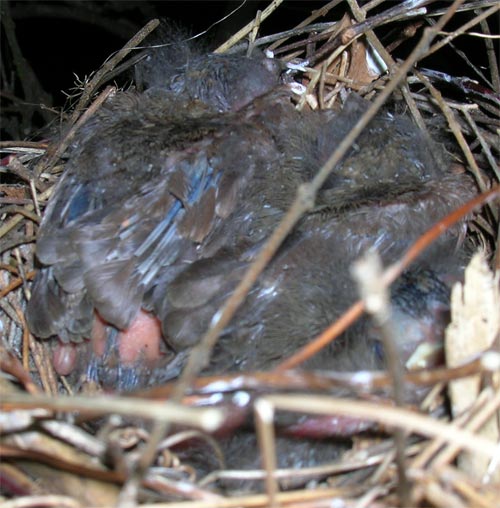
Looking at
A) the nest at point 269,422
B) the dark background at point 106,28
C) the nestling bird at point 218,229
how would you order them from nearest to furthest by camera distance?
the nest at point 269,422 → the nestling bird at point 218,229 → the dark background at point 106,28

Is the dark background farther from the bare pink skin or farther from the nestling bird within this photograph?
the bare pink skin

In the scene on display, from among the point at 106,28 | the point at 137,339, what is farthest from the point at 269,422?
the point at 106,28

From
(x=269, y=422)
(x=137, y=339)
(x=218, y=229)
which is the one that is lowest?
(x=137, y=339)

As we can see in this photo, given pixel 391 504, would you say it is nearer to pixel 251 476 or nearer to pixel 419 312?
Answer: pixel 251 476

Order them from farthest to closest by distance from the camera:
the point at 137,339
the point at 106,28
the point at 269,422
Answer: the point at 106,28, the point at 137,339, the point at 269,422

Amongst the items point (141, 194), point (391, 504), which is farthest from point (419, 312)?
point (141, 194)

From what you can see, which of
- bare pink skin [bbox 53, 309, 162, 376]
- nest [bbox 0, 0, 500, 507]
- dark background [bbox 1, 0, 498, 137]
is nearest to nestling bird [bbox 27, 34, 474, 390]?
bare pink skin [bbox 53, 309, 162, 376]


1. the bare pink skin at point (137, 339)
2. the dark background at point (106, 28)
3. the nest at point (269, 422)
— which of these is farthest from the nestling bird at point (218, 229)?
the dark background at point (106, 28)

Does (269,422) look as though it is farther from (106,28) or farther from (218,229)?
(106,28)

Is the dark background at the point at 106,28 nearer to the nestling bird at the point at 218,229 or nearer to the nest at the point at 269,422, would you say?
the nestling bird at the point at 218,229

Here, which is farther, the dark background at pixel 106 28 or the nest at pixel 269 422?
the dark background at pixel 106 28

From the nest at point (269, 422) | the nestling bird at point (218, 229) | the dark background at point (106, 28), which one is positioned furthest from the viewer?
the dark background at point (106, 28)
